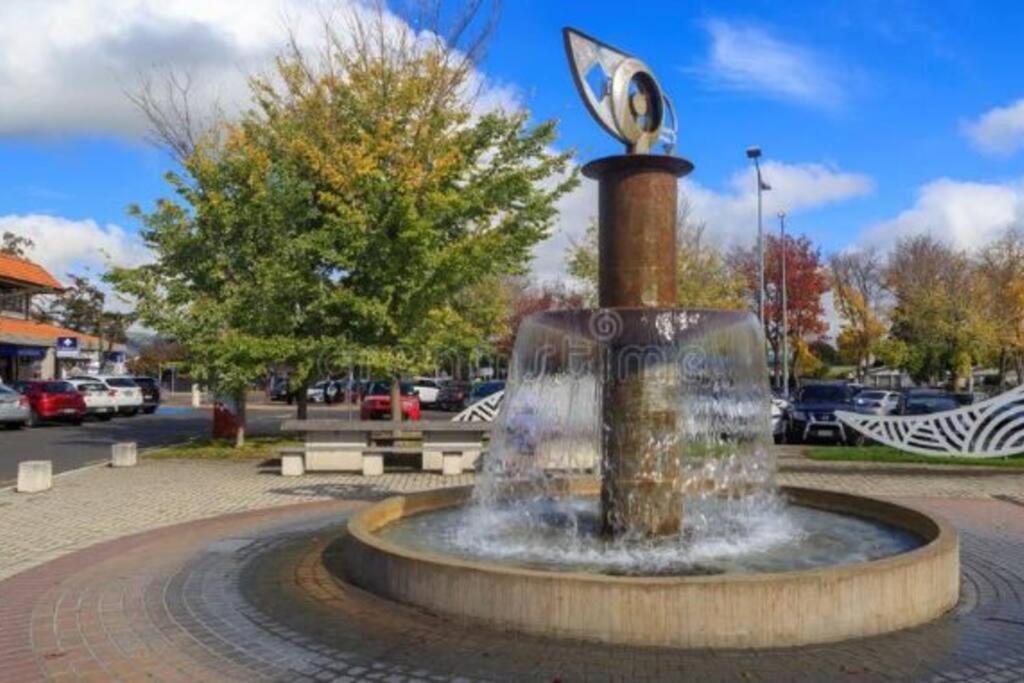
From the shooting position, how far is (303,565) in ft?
26.0

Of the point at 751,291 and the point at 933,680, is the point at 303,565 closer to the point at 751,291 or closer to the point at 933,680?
A: the point at 933,680

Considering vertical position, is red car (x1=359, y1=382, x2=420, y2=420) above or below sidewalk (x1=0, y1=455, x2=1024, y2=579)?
above

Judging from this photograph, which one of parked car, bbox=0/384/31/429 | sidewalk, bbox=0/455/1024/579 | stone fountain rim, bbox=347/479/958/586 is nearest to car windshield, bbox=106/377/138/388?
parked car, bbox=0/384/31/429

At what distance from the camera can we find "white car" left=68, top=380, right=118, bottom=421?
34.2 meters

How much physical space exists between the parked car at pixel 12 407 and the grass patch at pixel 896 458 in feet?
75.7

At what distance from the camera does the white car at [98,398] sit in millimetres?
34156

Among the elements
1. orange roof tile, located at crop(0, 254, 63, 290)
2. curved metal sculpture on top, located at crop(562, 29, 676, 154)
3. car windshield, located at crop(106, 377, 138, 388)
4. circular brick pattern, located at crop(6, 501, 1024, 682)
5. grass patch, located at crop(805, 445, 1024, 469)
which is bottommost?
circular brick pattern, located at crop(6, 501, 1024, 682)

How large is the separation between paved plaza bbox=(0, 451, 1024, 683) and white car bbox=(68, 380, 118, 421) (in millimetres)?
24730

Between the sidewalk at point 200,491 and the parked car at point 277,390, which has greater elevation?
the parked car at point 277,390

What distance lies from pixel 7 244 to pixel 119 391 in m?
35.1

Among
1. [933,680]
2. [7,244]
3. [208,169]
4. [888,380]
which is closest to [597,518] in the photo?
[933,680]

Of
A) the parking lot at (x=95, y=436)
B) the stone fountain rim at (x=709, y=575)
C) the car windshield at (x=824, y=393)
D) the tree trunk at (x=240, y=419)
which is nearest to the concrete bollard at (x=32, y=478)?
the parking lot at (x=95, y=436)

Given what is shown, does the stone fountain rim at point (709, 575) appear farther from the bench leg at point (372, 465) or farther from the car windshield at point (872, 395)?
the car windshield at point (872, 395)

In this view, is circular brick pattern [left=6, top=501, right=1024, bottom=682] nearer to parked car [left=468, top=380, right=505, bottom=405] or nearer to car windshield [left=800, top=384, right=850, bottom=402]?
car windshield [left=800, top=384, right=850, bottom=402]
